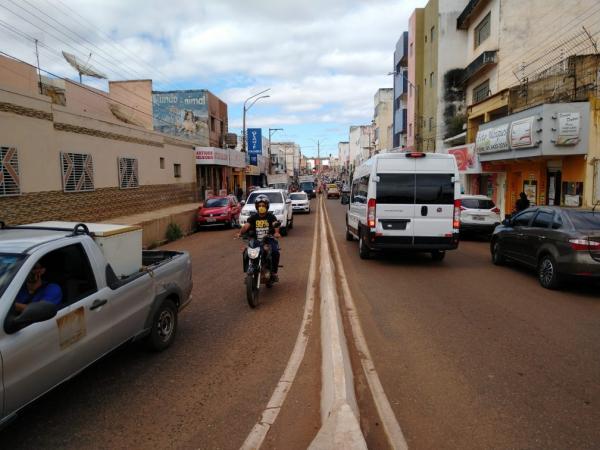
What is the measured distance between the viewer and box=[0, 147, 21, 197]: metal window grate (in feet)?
39.6

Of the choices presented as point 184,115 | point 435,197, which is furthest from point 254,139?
point 435,197

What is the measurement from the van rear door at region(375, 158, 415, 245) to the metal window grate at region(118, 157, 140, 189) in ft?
40.6

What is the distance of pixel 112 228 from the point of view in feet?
16.6

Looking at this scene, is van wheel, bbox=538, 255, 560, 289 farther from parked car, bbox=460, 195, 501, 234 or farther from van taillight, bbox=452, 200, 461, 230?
parked car, bbox=460, 195, 501, 234

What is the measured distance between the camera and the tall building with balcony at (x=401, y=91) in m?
44.6

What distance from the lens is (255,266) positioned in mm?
7539

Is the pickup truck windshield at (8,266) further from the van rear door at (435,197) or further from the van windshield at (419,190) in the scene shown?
the van rear door at (435,197)

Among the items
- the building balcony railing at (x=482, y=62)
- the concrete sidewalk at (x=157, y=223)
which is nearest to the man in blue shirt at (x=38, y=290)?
the concrete sidewalk at (x=157, y=223)

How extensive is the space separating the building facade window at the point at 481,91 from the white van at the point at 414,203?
19.1 meters

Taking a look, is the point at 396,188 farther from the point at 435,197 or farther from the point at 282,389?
the point at 282,389

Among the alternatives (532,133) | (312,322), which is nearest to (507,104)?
(532,133)

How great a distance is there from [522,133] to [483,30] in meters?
13.5

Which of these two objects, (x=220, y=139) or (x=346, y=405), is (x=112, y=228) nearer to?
(x=346, y=405)

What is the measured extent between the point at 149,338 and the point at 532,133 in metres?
16.0
